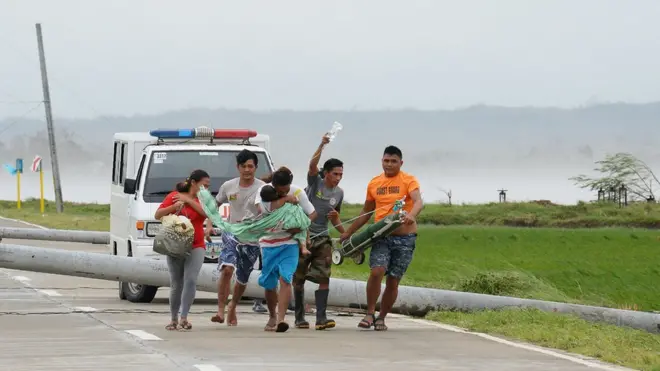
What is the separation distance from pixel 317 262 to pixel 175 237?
162 cm

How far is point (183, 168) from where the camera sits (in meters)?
20.3

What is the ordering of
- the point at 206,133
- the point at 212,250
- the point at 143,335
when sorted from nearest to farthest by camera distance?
the point at 143,335 < the point at 212,250 < the point at 206,133

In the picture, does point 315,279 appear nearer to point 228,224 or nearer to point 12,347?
point 228,224

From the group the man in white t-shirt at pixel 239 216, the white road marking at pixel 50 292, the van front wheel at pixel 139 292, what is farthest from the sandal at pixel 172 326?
the white road marking at pixel 50 292

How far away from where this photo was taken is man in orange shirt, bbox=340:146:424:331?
15.9m

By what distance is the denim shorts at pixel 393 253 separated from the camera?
52.2 feet

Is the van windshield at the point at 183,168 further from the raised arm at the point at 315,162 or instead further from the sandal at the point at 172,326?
the sandal at the point at 172,326

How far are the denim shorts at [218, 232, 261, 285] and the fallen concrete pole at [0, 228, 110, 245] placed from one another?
18.1m

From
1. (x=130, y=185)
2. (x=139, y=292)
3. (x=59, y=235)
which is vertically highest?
(x=130, y=185)

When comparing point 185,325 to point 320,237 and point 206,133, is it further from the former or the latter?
point 206,133

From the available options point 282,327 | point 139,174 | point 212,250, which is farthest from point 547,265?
point 282,327

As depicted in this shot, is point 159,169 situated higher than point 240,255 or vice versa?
point 159,169

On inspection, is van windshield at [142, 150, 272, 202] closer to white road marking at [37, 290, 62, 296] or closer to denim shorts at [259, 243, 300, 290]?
white road marking at [37, 290, 62, 296]

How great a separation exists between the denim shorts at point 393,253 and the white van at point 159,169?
3697 mm
